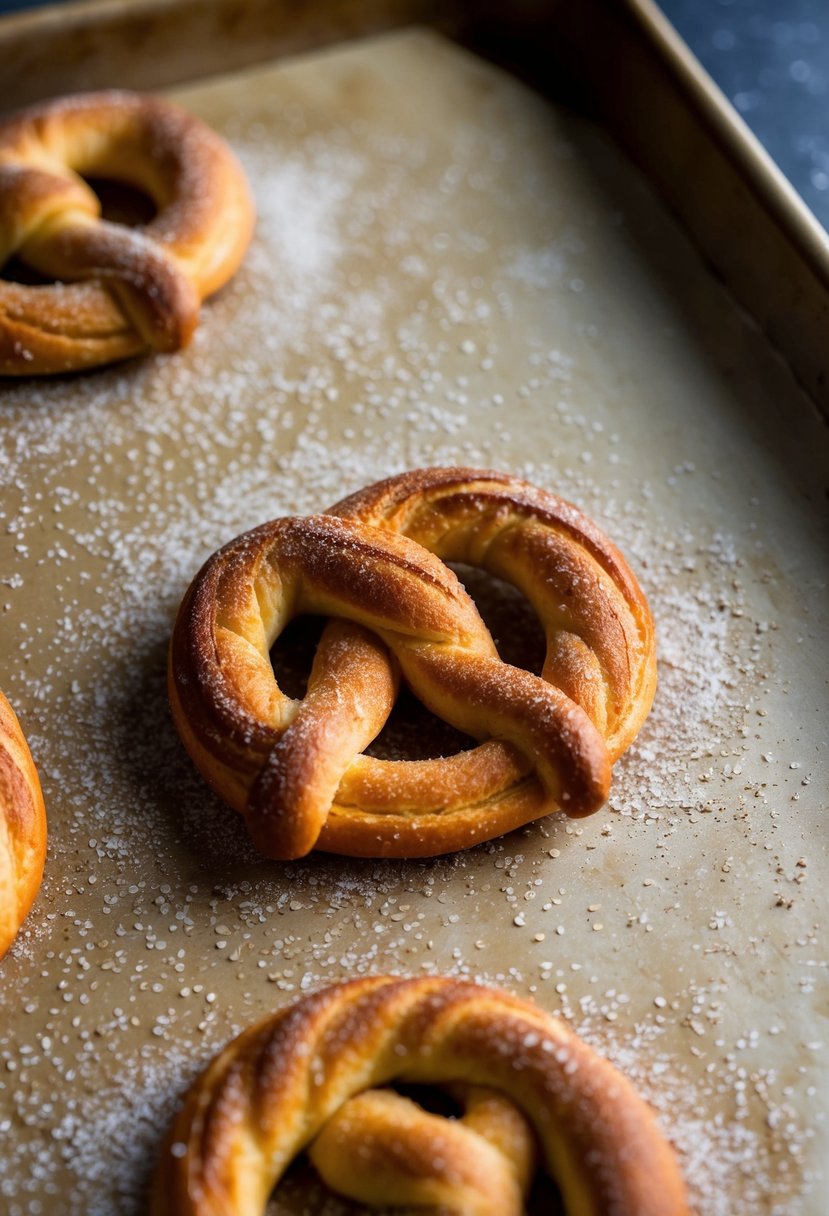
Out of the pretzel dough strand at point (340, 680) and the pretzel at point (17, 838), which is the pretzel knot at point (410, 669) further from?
the pretzel at point (17, 838)

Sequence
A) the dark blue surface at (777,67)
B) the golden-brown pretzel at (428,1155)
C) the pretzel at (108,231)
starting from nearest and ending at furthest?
1. the golden-brown pretzel at (428,1155)
2. the pretzel at (108,231)
3. the dark blue surface at (777,67)

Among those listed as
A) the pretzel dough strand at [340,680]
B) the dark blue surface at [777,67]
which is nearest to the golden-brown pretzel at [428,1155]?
the pretzel dough strand at [340,680]

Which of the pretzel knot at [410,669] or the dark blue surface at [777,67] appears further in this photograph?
the dark blue surface at [777,67]

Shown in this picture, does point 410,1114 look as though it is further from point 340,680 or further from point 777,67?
point 777,67

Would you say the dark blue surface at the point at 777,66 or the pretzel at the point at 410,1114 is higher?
the dark blue surface at the point at 777,66

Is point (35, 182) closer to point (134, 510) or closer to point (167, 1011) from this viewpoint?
point (134, 510)

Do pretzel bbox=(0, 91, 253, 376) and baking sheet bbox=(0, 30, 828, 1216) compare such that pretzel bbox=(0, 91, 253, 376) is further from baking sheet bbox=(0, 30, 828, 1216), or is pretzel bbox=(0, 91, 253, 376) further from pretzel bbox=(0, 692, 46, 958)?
pretzel bbox=(0, 692, 46, 958)

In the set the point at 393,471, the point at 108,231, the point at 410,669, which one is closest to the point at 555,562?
the point at 410,669
